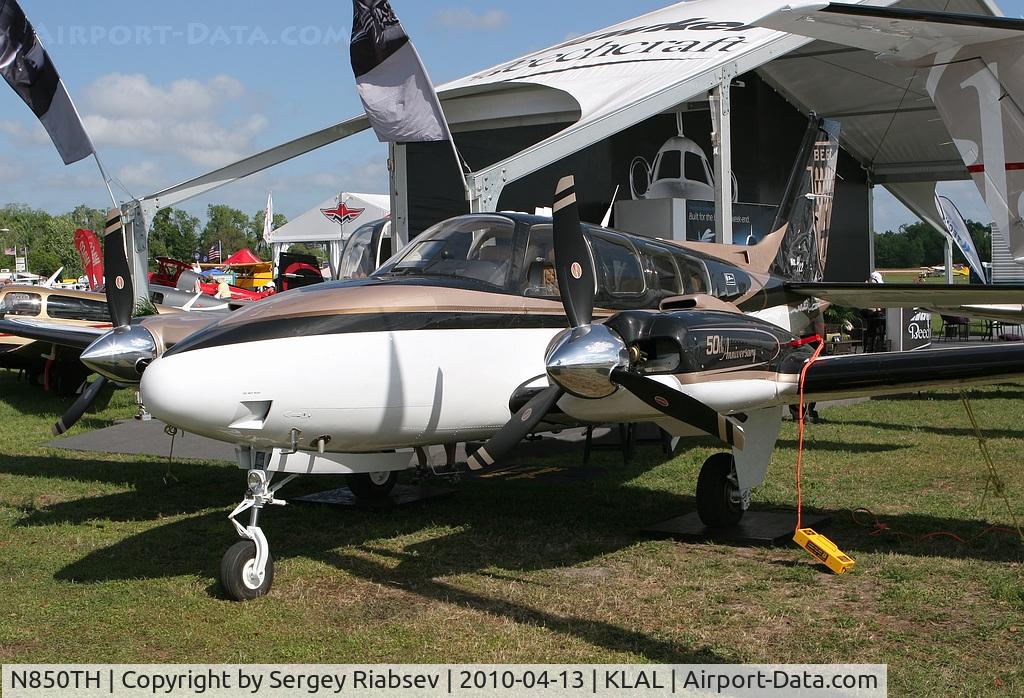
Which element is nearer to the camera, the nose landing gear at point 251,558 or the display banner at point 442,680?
the display banner at point 442,680

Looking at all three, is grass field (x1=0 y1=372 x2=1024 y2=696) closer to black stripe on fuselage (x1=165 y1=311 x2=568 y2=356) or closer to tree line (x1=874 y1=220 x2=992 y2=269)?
black stripe on fuselage (x1=165 y1=311 x2=568 y2=356)

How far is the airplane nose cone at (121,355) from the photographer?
714 cm

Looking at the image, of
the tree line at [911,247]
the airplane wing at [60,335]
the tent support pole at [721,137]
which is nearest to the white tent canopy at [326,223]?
the tent support pole at [721,137]

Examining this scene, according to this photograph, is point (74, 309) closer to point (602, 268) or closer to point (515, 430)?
point (602, 268)

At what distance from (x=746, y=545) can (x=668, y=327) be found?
2.29 meters

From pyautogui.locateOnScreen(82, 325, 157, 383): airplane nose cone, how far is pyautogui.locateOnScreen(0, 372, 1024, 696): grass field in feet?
4.57

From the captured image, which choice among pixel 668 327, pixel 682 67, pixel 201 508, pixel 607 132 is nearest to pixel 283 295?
pixel 668 327

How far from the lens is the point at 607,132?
13852mm

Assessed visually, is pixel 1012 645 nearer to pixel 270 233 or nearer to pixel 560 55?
pixel 560 55

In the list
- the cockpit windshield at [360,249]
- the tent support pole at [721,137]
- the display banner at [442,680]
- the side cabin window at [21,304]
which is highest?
the tent support pole at [721,137]

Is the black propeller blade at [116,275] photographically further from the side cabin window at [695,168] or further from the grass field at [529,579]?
the side cabin window at [695,168]

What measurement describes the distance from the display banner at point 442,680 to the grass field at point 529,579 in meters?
0.14

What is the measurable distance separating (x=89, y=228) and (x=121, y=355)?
111 meters

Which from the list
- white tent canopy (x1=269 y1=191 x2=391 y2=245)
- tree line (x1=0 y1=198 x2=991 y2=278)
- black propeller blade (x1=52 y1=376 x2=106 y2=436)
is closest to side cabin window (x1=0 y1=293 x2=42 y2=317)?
black propeller blade (x1=52 y1=376 x2=106 y2=436)
